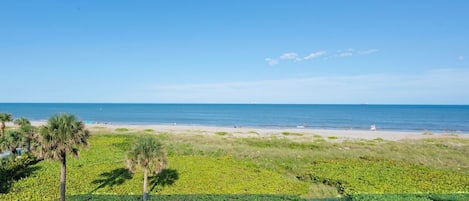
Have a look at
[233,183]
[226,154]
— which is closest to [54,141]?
[233,183]

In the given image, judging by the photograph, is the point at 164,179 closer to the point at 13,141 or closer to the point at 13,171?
the point at 13,171

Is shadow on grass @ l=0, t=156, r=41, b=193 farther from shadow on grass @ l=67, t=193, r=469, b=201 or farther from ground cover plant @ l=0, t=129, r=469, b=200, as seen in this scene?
shadow on grass @ l=67, t=193, r=469, b=201

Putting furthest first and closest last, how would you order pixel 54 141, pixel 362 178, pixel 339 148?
pixel 339 148 < pixel 362 178 < pixel 54 141

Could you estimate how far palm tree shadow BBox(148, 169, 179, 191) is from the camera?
93.6 ft

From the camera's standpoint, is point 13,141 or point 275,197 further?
point 13,141

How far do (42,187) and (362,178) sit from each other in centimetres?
3067

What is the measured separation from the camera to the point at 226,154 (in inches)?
1737

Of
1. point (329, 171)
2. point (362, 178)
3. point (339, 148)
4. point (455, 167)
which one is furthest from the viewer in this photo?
point (339, 148)

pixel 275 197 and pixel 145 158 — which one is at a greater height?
pixel 145 158

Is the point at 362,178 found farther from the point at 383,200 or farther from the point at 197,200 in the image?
the point at 197,200

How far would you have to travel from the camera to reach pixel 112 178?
30.2 metres

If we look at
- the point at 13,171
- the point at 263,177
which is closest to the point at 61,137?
the point at 13,171

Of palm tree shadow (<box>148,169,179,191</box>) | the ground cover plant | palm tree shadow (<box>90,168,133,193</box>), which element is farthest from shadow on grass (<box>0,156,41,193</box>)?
palm tree shadow (<box>148,169,179,191</box>)

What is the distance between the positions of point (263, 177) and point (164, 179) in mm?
10101
